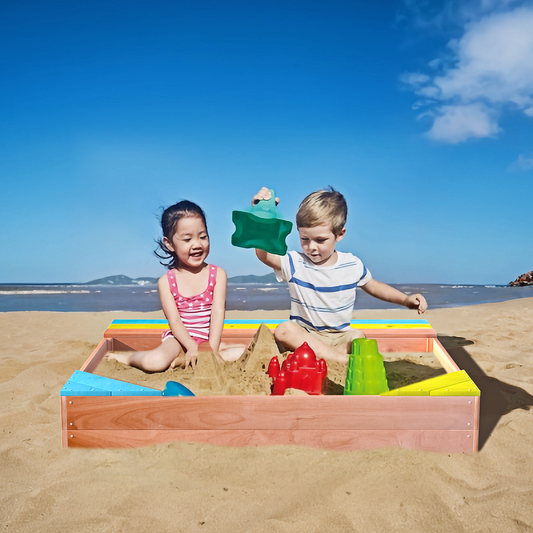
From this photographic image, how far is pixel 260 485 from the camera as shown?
5.83ft

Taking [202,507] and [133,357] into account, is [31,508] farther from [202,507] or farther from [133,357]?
[133,357]

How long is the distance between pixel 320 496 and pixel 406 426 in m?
0.52

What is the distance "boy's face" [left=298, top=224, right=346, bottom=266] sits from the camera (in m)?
2.82

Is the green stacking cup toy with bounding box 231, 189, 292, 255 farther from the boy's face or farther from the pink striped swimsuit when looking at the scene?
the pink striped swimsuit

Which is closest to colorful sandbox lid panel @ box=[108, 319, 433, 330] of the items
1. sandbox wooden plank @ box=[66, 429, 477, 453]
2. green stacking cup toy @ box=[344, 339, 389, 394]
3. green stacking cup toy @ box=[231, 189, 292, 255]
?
green stacking cup toy @ box=[231, 189, 292, 255]

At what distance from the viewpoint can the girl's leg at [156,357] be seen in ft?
9.51

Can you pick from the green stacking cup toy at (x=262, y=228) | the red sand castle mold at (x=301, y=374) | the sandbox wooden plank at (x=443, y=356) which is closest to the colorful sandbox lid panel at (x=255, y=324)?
the sandbox wooden plank at (x=443, y=356)

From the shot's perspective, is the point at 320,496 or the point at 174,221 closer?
the point at 320,496

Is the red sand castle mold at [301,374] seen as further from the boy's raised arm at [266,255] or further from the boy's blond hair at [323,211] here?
the boy's blond hair at [323,211]

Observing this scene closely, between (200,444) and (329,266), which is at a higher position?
(329,266)

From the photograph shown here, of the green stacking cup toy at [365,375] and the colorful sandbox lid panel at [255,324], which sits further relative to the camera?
the colorful sandbox lid panel at [255,324]

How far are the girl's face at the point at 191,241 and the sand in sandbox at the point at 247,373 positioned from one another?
620 millimetres

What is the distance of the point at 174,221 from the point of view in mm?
2945

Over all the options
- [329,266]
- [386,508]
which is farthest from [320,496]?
[329,266]
